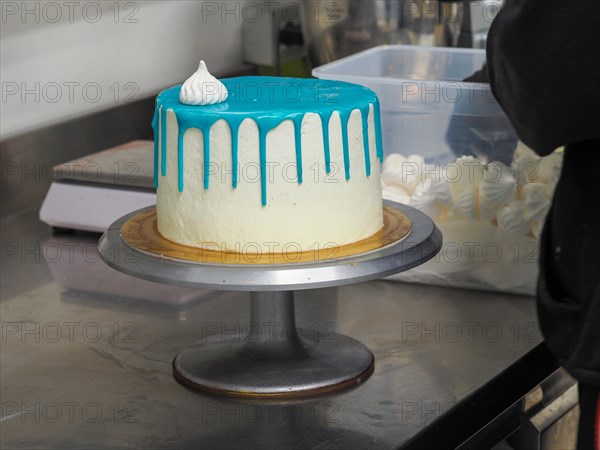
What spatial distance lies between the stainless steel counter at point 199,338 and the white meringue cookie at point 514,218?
105 mm

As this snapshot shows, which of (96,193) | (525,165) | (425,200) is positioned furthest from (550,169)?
(96,193)

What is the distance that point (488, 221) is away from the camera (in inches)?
57.6

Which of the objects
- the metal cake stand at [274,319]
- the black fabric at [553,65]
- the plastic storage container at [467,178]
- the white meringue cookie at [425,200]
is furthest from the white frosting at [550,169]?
the black fabric at [553,65]

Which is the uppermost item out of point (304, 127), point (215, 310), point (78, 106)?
point (304, 127)

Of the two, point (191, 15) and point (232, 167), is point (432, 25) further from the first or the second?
point (232, 167)

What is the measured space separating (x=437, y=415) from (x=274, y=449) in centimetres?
19

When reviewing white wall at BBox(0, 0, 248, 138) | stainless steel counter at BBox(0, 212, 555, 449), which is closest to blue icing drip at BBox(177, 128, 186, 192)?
stainless steel counter at BBox(0, 212, 555, 449)

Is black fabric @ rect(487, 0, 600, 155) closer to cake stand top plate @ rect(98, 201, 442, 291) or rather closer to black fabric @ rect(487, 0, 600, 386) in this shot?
black fabric @ rect(487, 0, 600, 386)

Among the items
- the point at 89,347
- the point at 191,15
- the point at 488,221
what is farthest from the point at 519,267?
the point at 191,15

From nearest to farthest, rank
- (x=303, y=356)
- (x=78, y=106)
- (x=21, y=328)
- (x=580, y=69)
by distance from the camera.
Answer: (x=580, y=69)
(x=303, y=356)
(x=21, y=328)
(x=78, y=106)

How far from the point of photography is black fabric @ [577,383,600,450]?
0.99 metres

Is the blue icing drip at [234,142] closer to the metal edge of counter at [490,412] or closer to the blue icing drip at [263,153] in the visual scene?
the blue icing drip at [263,153]

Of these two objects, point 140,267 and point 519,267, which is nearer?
point 140,267

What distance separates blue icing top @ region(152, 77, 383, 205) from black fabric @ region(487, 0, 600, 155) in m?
0.22
